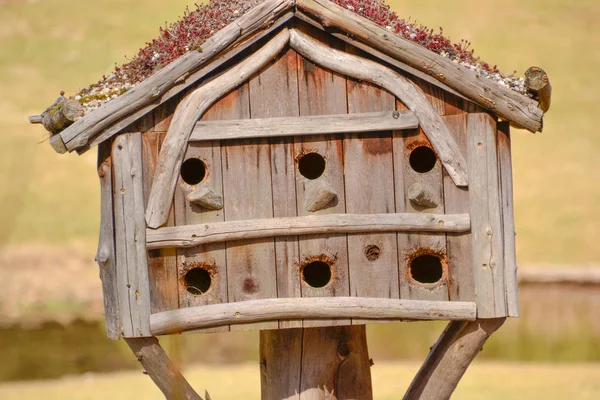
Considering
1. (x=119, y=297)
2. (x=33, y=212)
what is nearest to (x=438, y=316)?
(x=119, y=297)

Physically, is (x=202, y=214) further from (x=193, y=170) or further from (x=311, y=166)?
(x=311, y=166)

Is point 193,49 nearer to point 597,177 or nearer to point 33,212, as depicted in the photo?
point 33,212

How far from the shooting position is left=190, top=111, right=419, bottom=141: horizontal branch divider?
20.4ft

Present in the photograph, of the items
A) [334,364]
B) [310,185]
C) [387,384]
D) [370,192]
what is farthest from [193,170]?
[387,384]

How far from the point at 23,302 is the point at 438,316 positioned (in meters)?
8.98

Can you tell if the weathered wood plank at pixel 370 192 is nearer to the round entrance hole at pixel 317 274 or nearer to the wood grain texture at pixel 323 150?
the wood grain texture at pixel 323 150

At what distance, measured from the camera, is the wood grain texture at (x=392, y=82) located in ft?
20.5

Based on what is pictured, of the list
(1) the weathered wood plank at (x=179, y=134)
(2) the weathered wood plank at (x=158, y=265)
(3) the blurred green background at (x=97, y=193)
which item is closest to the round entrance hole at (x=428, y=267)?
(2) the weathered wood plank at (x=158, y=265)

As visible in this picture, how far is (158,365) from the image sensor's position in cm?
655

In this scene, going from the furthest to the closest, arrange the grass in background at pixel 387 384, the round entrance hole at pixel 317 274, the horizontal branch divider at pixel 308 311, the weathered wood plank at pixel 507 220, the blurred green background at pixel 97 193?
the blurred green background at pixel 97 193 → the grass in background at pixel 387 384 → the round entrance hole at pixel 317 274 → the weathered wood plank at pixel 507 220 → the horizontal branch divider at pixel 308 311

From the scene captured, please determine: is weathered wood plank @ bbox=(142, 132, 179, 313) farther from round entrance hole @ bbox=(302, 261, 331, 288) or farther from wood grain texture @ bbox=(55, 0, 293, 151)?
round entrance hole @ bbox=(302, 261, 331, 288)

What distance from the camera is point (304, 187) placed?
249 inches

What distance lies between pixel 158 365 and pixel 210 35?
2.15 meters

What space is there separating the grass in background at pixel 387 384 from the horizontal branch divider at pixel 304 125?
6345 millimetres
